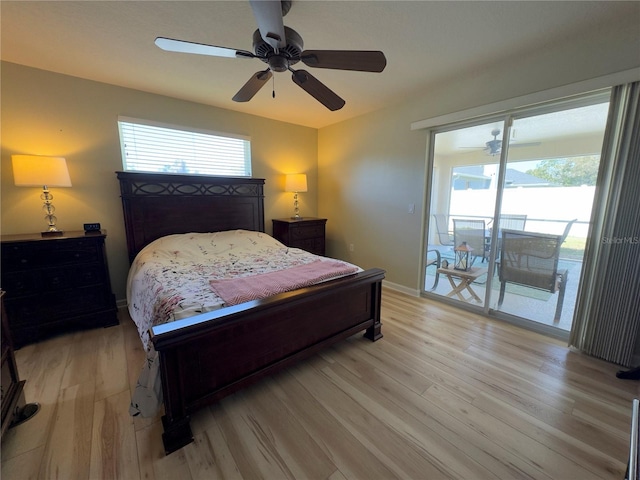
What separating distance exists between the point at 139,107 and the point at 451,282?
13.6ft

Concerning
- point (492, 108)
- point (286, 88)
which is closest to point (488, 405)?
point (492, 108)

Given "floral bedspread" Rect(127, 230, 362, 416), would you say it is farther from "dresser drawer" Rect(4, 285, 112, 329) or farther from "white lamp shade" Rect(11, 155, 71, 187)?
"white lamp shade" Rect(11, 155, 71, 187)

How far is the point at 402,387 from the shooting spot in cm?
175

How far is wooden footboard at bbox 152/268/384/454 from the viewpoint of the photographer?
133 centimetres

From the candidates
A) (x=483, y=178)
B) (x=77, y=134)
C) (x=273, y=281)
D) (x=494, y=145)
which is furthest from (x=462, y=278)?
(x=77, y=134)

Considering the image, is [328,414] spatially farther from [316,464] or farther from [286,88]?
[286,88]

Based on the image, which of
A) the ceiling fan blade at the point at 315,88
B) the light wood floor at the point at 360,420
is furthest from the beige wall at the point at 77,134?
the ceiling fan blade at the point at 315,88

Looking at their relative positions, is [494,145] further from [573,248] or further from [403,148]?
[573,248]

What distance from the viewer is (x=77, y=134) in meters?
2.63

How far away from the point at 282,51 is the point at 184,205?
2269 mm

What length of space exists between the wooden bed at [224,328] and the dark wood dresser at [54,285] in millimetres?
508

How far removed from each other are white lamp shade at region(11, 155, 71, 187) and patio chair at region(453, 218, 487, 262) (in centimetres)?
401

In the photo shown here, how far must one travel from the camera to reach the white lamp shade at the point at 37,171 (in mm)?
2186

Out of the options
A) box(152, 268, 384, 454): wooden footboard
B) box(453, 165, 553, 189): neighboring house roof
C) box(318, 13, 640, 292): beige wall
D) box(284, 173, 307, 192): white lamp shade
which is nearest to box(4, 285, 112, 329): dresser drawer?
box(152, 268, 384, 454): wooden footboard
